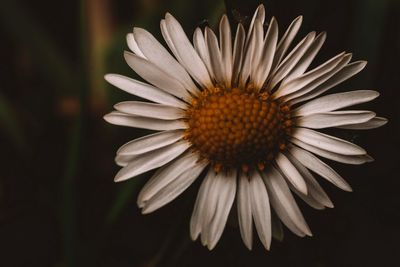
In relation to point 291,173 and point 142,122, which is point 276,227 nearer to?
point 291,173

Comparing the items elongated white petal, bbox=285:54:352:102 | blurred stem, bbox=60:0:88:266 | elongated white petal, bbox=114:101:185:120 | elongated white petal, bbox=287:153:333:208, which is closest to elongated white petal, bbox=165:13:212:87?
elongated white petal, bbox=114:101:185:120

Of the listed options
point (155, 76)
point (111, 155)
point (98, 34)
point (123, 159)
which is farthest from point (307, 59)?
point (98, 34)

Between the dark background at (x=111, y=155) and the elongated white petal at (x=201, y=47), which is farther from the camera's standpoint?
the dark background at (x=111, y=155)

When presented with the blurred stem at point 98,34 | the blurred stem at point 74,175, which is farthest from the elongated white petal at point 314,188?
the blurred stem at point 98,34

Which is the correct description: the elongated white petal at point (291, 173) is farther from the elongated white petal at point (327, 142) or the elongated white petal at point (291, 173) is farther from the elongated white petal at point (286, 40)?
the elongated white petal at point (286, 40)

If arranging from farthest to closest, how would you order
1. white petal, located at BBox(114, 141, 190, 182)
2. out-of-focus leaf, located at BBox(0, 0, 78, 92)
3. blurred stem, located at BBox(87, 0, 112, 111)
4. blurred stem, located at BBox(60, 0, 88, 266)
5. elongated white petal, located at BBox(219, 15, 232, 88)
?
blurred stem, located at BBox(87, 0, 112, 111) → out-of-focus leaf, located at BBox(0, 0, 78, 92) → blurred stem, located at BBox(60, 0, 88, 266) → white petal, located at BBox(114, 141, 190, 182) → elongated white petal, located at BBox(219, 15, 232, 88)

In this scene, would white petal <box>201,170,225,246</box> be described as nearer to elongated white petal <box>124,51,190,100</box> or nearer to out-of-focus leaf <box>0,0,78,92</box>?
elongated white petal <box>124,51,190,100</box>
